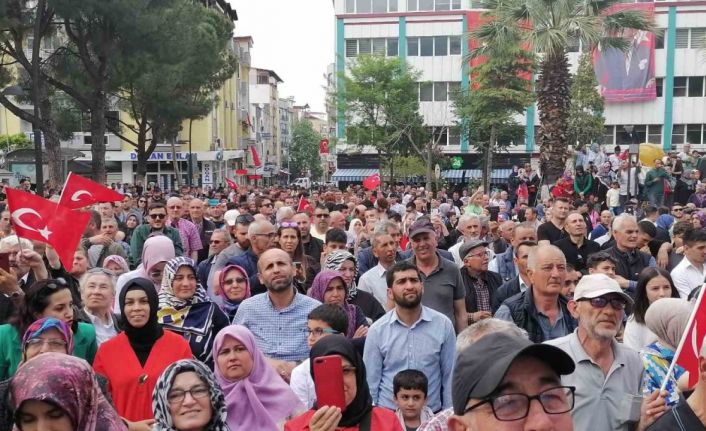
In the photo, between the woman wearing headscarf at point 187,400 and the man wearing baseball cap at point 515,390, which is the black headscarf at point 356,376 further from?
the man wearing baseball cap at point 515,390

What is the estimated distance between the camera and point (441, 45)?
4959 centimetres

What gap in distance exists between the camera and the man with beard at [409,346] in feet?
16.2

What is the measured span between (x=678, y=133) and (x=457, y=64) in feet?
46.4

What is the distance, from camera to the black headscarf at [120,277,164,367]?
4742 mm

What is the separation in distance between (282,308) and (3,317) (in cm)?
186

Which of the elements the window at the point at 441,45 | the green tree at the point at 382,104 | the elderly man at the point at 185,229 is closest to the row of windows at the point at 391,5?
the window at the point at 441,45

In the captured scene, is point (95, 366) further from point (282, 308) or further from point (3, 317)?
point (282, 308)

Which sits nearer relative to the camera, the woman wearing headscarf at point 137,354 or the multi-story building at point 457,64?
the woman wearing headscarf at point 137,354

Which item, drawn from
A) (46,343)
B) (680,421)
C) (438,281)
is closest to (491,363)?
(680,421)

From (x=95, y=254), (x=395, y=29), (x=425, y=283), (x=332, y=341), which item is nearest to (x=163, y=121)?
(x=395, y=29)

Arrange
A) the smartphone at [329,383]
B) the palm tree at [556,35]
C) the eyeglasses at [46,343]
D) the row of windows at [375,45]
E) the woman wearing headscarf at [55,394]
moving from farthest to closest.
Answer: the row of windows at [375,45] → the palm tree at [556,35] → the eyeglasses at [46,343] → the smartphone at [329,383] → the woman wearing headscarf at [55,394]

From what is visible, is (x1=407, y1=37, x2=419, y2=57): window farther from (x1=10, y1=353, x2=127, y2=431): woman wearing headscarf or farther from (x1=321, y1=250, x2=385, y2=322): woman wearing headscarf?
(x1=10, y1=353, x2=127, y2=431): woman wearing headscarf

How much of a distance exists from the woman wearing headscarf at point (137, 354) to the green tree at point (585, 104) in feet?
124

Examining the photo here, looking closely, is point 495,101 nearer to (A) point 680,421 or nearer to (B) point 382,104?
(B) point 382,104
